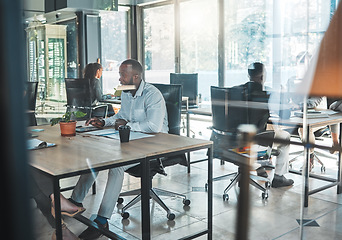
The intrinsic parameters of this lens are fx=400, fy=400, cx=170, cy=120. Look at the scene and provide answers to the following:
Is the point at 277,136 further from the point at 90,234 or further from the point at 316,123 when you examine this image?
the point at 90,234

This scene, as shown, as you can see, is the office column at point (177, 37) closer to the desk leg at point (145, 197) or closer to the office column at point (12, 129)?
the desk leg at point (145, 197)

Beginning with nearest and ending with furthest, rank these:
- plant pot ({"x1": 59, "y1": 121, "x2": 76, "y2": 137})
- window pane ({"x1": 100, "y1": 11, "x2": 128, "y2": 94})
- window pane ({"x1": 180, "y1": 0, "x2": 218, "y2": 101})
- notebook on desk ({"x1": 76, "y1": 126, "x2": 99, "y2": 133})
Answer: plant pot ({"x1": 59, "y1": 121, "x2": 76, "y2": 137}), notebook on desk ({"x1": 76, "y1": 126, "x2": 99, "y2": 133}), window pane ({"x1": 180, "y1": 0, "x2": 218, "y2": 101}), window pane ({"x1": 100, "y1": 11, "x2": 128, "y2": 94})

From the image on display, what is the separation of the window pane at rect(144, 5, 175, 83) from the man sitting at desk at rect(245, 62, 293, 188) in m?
4.39

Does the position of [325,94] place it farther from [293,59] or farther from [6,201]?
[293,59]

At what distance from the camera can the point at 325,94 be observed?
460 millimetres

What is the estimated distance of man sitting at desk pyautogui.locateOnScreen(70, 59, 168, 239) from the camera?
91.1 inches

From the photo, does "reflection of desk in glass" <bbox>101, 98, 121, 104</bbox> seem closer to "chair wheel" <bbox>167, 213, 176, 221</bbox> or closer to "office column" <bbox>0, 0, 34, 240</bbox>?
"chair wheel" <bbox>167, 213, 176, 221</bbox>

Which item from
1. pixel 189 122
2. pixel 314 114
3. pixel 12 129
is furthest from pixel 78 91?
pixel 12 129

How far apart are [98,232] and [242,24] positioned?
4.96m

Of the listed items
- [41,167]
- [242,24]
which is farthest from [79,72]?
[41,167]

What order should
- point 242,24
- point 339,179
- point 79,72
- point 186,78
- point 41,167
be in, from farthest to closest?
point 79,72
point 242,24
point 186,78
point 339,179
point 41,167

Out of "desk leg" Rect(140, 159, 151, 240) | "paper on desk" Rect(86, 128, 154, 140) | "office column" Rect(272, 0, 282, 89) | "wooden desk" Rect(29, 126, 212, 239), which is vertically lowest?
"desk leg" Rect(140, 159, 151, 240)

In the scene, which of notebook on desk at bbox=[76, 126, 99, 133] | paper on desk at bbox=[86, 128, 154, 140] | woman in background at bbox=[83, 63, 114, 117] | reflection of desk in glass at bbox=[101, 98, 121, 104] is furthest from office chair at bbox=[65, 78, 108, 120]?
paper on desk at bbox=[86, 128, 154, 140]

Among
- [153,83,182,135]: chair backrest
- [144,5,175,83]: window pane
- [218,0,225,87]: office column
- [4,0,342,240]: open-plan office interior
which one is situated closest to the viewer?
[4,0,342,240]: open-plan office interior
